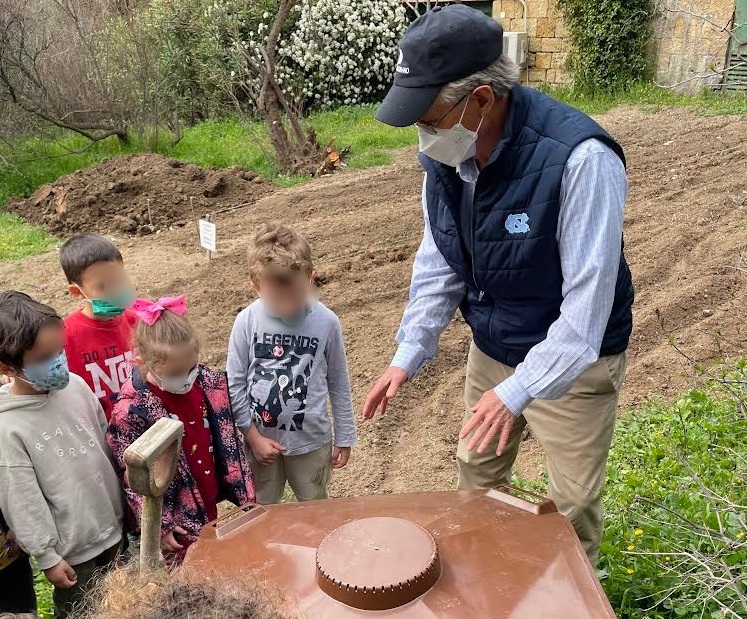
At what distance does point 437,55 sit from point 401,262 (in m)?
4.45

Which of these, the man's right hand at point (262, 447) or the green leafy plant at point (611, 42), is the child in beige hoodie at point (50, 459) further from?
the green leafy plant at point (611, 42)

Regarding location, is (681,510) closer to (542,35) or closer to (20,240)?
(20,240)

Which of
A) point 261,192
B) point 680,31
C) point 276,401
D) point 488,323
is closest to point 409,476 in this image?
point 276,401

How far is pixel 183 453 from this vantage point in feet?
7.80

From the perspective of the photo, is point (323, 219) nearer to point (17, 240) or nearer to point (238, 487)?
point (17, 240)

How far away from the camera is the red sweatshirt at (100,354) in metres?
2.75

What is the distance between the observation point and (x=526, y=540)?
4.98ft

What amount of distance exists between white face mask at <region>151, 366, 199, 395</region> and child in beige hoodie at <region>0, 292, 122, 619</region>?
0.94 ft

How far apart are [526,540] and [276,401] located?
4.44 ft

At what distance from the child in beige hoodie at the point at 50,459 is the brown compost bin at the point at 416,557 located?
826 mm

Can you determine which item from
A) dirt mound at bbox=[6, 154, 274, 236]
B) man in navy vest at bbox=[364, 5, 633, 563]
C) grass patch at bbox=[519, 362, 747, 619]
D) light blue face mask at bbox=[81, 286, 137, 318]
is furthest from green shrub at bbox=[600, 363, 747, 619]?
dirt mound at bbox=[6, 154, 274, 236]

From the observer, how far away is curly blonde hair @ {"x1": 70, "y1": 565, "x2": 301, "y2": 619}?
1.03 metres

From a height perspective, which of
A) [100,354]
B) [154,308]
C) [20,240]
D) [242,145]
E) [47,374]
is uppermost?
[154,308]

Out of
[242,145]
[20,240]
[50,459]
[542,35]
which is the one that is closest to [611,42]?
[542,35]
